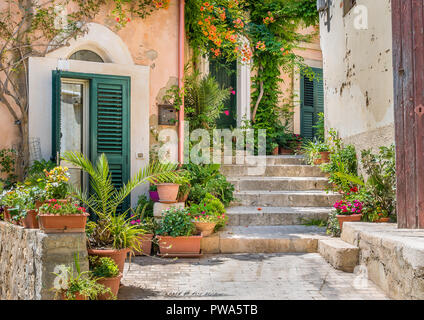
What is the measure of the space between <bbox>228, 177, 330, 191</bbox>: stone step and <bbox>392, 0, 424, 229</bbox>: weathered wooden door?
3143 mm

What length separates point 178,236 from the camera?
5.73 meters

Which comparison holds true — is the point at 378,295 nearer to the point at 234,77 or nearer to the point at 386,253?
the point at 386,253

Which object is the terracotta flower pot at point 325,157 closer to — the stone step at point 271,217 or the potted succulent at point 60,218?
the stone step at point 271,217

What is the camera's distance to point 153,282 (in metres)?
4.67

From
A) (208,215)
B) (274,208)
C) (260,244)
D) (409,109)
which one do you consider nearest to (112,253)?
(208,215)

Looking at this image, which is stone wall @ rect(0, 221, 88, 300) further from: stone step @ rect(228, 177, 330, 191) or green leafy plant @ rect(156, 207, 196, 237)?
stone step @ rect(228, 177, 330, 191)

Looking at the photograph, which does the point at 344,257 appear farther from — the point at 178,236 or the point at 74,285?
the point at 74,285

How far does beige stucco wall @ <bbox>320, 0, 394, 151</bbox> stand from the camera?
598 centimetres

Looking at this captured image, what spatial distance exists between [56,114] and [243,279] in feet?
10.8

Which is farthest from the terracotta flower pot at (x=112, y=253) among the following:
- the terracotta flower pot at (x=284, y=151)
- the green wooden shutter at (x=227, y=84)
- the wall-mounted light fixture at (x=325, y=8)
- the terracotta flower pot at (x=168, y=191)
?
the terracotta flower pot at (x=284, y=151)

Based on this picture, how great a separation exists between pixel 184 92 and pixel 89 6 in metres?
1.92

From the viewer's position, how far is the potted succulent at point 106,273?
3978 millimetres

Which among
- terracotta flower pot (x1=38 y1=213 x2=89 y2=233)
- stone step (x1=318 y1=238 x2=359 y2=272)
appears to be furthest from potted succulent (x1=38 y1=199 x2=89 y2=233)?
stone step (x1=318 y1=238 x2=359 y2=272)
